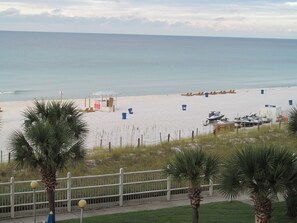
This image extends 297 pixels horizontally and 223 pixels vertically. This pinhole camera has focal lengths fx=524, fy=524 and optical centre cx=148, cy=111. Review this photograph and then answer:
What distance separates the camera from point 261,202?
33.9ft

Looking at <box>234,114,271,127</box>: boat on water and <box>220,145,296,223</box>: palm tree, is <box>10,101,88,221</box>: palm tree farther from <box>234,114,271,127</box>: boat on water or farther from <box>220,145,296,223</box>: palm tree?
<box>234,114,271,127</box>: boat on water

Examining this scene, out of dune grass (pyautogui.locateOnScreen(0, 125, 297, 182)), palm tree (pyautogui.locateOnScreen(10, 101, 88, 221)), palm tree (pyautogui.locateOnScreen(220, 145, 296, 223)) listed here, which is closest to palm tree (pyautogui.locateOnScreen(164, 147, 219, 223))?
palm tree (pyautogui.locateOnScreen(220, 145, 296, 223))

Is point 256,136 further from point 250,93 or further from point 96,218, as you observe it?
point 250,93

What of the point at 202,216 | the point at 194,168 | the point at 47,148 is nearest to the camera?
the point at 194,168

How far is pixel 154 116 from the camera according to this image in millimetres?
40531

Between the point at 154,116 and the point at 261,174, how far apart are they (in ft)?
100

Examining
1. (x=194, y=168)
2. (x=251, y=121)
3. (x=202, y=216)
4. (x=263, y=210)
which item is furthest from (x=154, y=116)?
(x=263, y=210)

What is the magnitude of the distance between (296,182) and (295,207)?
3.23 m

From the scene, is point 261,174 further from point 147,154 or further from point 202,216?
point 147,154

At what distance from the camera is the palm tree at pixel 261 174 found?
10.1 metres

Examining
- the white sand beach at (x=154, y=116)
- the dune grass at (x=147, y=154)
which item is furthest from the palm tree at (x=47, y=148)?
the white sand beach at (x=154, y=116)

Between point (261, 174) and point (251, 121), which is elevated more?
point (251, 121)

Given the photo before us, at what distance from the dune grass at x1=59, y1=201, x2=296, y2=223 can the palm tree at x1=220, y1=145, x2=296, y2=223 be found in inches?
109

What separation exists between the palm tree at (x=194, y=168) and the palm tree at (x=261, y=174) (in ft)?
1.75
